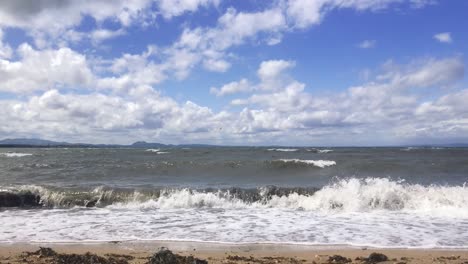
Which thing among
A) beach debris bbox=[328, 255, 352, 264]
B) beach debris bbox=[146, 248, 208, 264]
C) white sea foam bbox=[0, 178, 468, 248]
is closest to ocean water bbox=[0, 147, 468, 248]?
white sea foam bbox=[0, 178, 468, 248]

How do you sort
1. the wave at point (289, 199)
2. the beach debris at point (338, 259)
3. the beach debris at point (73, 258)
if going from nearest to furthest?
1. the beach debris at point (73, 258)
2. the beach debris at point (338, 259)
3. the wave at point (289, 199)

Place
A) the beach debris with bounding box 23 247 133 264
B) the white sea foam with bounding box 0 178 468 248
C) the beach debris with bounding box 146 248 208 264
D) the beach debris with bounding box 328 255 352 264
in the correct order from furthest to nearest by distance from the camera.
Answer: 1. the white sea foam with bounding box 0 178 468 248
2. the beach debris with bounding box 328 255 352 264
3. the beach debris with bounding box 23 247 133 264
4. the beach debris with bounding box 146 248 208 264

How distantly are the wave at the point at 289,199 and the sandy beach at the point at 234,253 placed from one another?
5.59 m

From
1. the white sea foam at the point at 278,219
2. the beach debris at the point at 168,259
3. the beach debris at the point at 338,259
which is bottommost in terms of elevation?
the white sea foam at the point at 278,219

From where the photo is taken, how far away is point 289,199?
51.2 ft

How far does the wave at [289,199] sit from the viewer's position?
14367 mm

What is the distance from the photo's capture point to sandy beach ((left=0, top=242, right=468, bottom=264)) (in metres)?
7.54

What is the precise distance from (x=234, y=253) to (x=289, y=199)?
769cm

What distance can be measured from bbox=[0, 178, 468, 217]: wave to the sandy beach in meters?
5.59

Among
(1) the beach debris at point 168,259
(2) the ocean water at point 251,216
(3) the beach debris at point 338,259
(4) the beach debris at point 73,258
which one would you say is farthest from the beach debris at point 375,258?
(4) the beach debris at point 73,258

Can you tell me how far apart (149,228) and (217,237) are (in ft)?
6.65

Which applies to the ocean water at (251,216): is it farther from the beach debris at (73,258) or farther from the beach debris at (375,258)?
the beach debris at (73,258)

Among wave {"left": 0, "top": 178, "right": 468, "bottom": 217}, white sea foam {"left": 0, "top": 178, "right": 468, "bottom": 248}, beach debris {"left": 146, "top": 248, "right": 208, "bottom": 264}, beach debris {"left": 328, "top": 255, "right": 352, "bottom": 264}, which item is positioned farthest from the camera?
wave {"left": 0, "top": 178, "right": 468, "bottom": 217}

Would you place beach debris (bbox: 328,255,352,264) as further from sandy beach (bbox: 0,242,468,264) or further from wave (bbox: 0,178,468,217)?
wave (bbox: 0,178,468,217)
